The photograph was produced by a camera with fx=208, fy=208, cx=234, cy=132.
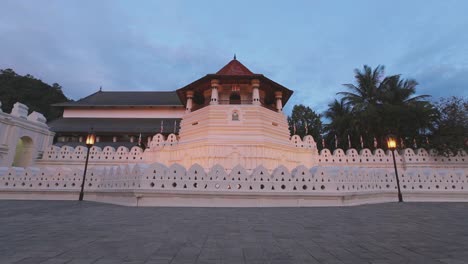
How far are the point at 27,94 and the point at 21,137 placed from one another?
37.1 m

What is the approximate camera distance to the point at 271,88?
55.7 ft

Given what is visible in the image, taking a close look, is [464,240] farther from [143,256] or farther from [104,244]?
[104,244]

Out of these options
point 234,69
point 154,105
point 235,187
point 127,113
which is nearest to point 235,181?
point 235,187

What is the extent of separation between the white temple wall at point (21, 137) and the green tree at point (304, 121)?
28679 millimetres

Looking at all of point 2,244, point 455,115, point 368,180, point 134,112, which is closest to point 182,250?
point 2,244

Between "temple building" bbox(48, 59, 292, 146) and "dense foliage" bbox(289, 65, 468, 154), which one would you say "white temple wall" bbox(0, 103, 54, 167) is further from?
"dense foliage" bbox(289, 65, 468, 154)

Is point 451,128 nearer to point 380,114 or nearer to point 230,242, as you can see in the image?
point 380,114

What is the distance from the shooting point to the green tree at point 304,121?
31.9 meters

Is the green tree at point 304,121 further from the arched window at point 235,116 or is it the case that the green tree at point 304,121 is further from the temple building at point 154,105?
the arched window at point 235,116

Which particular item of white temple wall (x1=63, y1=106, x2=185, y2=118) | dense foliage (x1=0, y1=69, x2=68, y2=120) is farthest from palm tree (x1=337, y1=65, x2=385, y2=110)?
dense foliage (x1=0, y1=69, x2=68, y2=120)

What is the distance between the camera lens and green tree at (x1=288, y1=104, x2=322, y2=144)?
105 ft

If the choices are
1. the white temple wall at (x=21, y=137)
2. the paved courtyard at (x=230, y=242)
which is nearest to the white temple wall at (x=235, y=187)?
the paved courtyard at (x=230, y=242)

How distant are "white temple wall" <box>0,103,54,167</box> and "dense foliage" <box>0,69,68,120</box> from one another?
1153 inches

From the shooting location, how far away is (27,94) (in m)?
39.6
